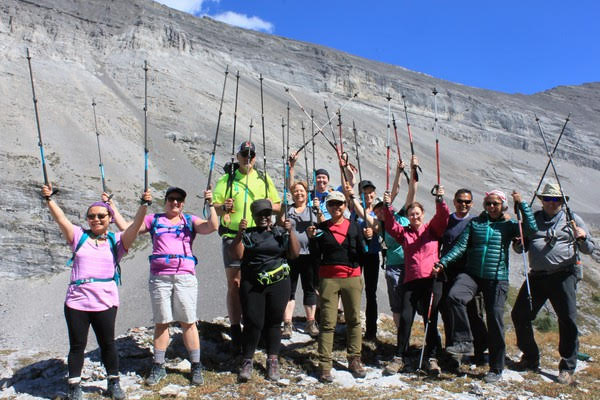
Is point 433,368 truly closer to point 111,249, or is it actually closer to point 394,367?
point 394,367

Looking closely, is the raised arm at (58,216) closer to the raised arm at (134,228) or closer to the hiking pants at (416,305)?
the raised arm at (134,228)

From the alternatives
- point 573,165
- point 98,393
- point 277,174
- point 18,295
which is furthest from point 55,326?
point 573,165

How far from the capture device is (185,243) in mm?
5938

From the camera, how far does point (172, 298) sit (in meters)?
5.88

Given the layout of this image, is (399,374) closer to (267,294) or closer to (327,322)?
(327,322)

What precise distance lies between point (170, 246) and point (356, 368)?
2876 millimetres

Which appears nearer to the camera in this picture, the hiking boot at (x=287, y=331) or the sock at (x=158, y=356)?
the sock at (x=158, y=356)

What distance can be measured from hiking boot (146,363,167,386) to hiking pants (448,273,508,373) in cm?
375

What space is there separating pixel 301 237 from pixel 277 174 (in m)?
29.8

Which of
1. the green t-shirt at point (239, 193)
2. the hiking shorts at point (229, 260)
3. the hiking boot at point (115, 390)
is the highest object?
the green t-shirt at point (239, 193)

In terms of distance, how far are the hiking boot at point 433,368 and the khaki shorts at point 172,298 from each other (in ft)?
10.5

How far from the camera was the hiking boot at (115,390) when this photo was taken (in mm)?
5376

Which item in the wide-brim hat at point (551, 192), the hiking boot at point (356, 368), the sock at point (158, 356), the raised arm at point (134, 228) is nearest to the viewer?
the raised arm at point (134, 228)

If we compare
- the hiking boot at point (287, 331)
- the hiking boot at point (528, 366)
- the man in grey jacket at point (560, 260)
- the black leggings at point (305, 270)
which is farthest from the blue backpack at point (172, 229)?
the hiking boot at point (528, 366)
